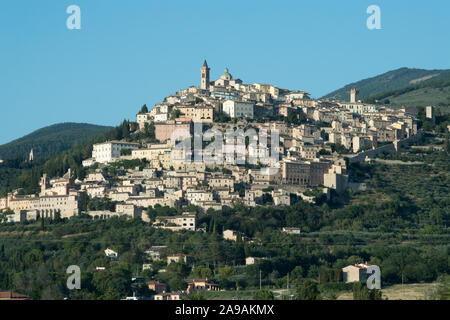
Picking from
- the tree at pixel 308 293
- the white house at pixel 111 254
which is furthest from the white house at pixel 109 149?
the tree at pixel 308 293

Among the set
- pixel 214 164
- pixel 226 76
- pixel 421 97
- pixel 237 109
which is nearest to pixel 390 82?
pixel 421 97

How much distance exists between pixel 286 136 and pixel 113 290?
27.3m

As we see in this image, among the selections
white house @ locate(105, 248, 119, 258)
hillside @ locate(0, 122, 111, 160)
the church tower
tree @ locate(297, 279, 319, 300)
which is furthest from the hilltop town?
hillside @ locate(0, 122, 111, 160)

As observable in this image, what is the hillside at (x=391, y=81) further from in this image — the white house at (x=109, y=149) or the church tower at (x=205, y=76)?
the white house at (x=109, y=149)

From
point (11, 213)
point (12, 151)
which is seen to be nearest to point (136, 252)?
point (11, 213)

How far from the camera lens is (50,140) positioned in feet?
352

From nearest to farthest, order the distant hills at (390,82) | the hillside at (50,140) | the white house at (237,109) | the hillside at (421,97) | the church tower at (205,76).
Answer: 1. the white house at (237,109)
2. the church tower at (205,76)
3. the hillside at (421,97)
4. the hillside at (50,140)
5. the distant hills at (390,82)

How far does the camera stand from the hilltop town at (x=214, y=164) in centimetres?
5775

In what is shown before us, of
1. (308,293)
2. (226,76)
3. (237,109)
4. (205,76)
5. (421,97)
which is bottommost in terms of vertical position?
(308,293)

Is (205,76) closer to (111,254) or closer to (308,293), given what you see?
(111,254)

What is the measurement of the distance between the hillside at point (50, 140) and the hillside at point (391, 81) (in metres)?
34.0

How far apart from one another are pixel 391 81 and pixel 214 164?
94881mm

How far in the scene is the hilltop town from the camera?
189 feet
